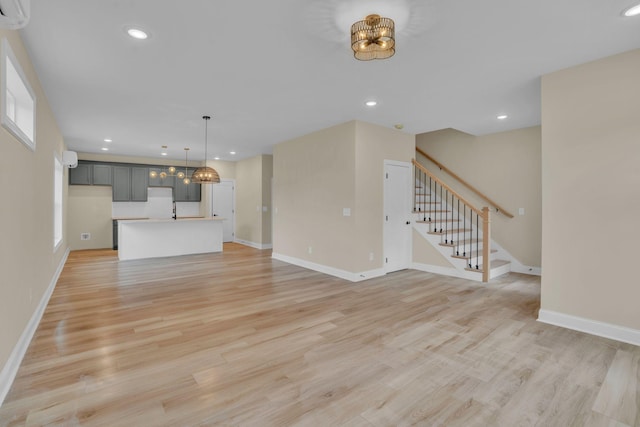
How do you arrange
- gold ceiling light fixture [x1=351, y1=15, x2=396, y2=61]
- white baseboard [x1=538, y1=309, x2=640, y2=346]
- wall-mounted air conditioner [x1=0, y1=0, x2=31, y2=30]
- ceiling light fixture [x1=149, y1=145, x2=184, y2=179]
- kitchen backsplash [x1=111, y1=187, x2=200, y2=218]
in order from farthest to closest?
kitchen backsplash [x1=111, y1=187, x2=200, y2=218] → ceiling light fixture [x1=149, y1=145, x2=184, y2=179] → white baseboard [x1=538, y1=309, x2=640, y2=346] → gold ceiling light fixture [x1=351, y1=15, x2=396, y2=61] → wall-mounted air conditioner [x1=0, y1=0, x2=31, y2=30]

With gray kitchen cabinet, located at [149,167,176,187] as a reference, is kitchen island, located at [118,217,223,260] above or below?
below

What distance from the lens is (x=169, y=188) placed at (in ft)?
30.8

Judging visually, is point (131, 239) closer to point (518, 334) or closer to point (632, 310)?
point (518, 334)

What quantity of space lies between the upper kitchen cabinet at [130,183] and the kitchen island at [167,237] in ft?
7.11

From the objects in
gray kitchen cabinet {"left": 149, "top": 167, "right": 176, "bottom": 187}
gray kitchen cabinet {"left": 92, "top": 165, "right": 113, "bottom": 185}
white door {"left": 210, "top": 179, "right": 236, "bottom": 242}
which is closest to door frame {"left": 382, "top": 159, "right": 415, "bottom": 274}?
white door {"left": 210, "top": 179, "right": 236, "bottom": 242}

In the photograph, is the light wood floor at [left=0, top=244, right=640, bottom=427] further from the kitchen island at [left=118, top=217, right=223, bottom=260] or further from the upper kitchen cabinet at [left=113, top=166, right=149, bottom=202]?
the upper kitchen cabinet at [left=113, top=166, right=149, bottom=202]

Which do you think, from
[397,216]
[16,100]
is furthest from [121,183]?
[397,216]

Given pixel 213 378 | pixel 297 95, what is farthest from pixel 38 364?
pixel 297 95

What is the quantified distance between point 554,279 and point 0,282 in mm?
4719

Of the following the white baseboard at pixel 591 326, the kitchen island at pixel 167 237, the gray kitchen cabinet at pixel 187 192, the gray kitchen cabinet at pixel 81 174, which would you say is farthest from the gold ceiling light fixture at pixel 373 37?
the gray kitchen cabinet at pixel 81 174

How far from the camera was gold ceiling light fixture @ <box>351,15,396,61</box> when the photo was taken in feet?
7.02

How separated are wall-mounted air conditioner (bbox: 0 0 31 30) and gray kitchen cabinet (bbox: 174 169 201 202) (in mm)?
8472

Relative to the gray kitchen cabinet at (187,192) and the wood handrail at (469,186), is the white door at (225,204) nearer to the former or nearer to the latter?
the gray kitchen cabinet at (187,192)

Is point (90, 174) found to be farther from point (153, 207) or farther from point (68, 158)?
point (68, 158)
